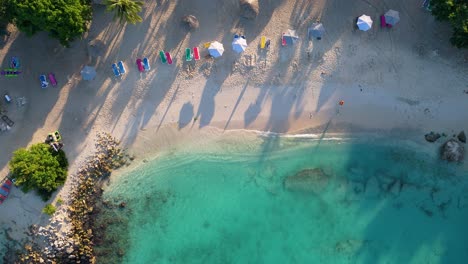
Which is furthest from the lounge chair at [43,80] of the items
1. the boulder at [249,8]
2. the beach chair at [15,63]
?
the boulder at [249,8]

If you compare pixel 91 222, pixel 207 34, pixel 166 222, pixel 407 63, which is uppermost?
pixel 407 63

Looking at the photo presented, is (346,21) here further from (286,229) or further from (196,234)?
(196,234)

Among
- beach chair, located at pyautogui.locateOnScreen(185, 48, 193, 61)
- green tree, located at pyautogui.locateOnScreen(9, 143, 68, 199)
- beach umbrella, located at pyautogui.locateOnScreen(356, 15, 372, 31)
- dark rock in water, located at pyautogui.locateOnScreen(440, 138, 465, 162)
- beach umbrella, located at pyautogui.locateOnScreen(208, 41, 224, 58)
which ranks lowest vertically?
green tree, located at pyautogui.locateOnScreen(9, 143, 68, 199)

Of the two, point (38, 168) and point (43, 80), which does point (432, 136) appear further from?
point (43, 80)

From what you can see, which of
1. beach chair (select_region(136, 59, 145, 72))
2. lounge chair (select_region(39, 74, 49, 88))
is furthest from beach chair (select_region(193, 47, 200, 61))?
lounge chair (select_region(39, 74, 49, 88))

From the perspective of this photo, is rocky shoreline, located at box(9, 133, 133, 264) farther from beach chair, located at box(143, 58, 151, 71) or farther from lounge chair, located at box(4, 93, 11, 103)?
lounge chair, located at box(4, 93, 11, 103)

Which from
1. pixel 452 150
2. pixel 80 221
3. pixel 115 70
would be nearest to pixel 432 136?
pixel 452 150

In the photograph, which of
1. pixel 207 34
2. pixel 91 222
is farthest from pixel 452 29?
pixel 91 222
